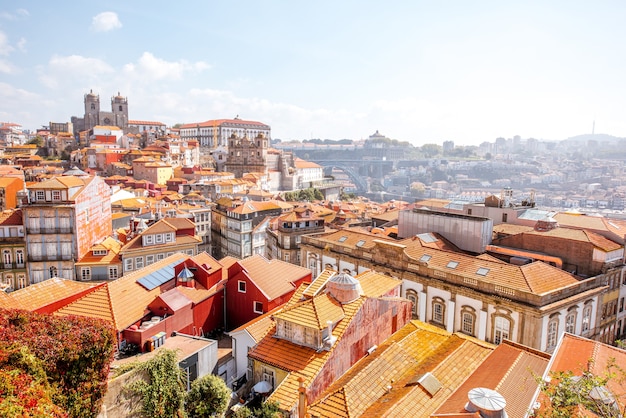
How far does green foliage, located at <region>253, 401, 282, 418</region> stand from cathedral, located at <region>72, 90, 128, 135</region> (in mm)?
133011

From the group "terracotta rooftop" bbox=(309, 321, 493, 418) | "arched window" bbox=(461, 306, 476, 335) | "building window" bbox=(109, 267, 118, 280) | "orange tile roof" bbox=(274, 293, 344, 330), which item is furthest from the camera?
"building window" bbox=(109, 267, 118, 280)

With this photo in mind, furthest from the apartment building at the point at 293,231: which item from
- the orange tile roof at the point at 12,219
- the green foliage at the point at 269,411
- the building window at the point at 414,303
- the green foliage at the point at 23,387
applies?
the green foliage at the point at 23,387

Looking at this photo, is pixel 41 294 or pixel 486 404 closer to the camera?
pixel 486 404

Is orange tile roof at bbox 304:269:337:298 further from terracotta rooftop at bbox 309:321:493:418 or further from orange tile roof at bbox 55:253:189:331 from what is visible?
orange tile roof at bbox 55:253:189:331

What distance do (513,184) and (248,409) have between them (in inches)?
7070

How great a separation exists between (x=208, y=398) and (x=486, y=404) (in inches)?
303

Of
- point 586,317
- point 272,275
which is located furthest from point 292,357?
point 586,317

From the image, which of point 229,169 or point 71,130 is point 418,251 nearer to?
point 229,169

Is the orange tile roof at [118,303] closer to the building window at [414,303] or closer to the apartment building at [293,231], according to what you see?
the building window at [414,303]

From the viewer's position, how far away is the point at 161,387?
12625mm

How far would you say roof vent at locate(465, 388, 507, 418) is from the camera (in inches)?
395

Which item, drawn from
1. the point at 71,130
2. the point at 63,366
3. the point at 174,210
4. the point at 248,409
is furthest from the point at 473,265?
the point at 71,130

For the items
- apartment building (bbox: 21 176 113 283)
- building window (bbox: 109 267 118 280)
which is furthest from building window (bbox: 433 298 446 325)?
apartment building (bbox: 21 176 113 283)

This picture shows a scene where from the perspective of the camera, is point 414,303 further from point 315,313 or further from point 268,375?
point 268,375
